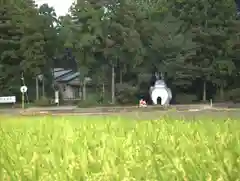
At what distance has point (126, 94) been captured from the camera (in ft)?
62.8

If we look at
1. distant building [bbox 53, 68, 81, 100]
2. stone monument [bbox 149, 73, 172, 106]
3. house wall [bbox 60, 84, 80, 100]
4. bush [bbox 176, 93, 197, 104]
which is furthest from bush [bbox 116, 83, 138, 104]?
house wall [bbox 60, 84, 80, 100]

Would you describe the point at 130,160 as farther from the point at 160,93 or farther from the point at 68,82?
the point at 68,82

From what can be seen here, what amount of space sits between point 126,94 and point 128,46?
2040 mm

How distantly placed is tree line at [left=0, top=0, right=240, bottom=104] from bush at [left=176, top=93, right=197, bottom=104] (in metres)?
0.01

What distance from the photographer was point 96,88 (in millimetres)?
21312

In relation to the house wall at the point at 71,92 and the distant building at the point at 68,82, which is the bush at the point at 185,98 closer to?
the distant building at the point at 68,82

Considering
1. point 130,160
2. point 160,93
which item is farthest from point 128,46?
point 130,160

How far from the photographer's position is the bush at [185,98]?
64.9 ft

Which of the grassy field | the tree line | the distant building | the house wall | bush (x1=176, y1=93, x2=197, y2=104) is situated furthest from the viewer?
the house wall

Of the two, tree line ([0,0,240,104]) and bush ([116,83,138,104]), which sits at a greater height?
tree line ([0,0,240,104])

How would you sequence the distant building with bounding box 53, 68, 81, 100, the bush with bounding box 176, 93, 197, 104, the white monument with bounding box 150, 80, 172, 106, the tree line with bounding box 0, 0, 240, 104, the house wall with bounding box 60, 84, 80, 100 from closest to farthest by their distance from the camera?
the white monument with bounding box 150, 80, 172, 106 → the tree line with bounding box 0, 0, 240, 104 → the bush with bounding box 176, 93, 197, 104 → the distant building with bounding box 53, 68, 81, 100 → the house wall with bounding box 60, 84, 80, 100

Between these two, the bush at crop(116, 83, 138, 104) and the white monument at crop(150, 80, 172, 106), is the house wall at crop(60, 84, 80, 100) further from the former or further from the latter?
the white monument at crop(150, 80, 172, 106)

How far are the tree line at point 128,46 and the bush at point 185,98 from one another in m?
0.01

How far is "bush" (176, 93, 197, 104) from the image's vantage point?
19.8 m
